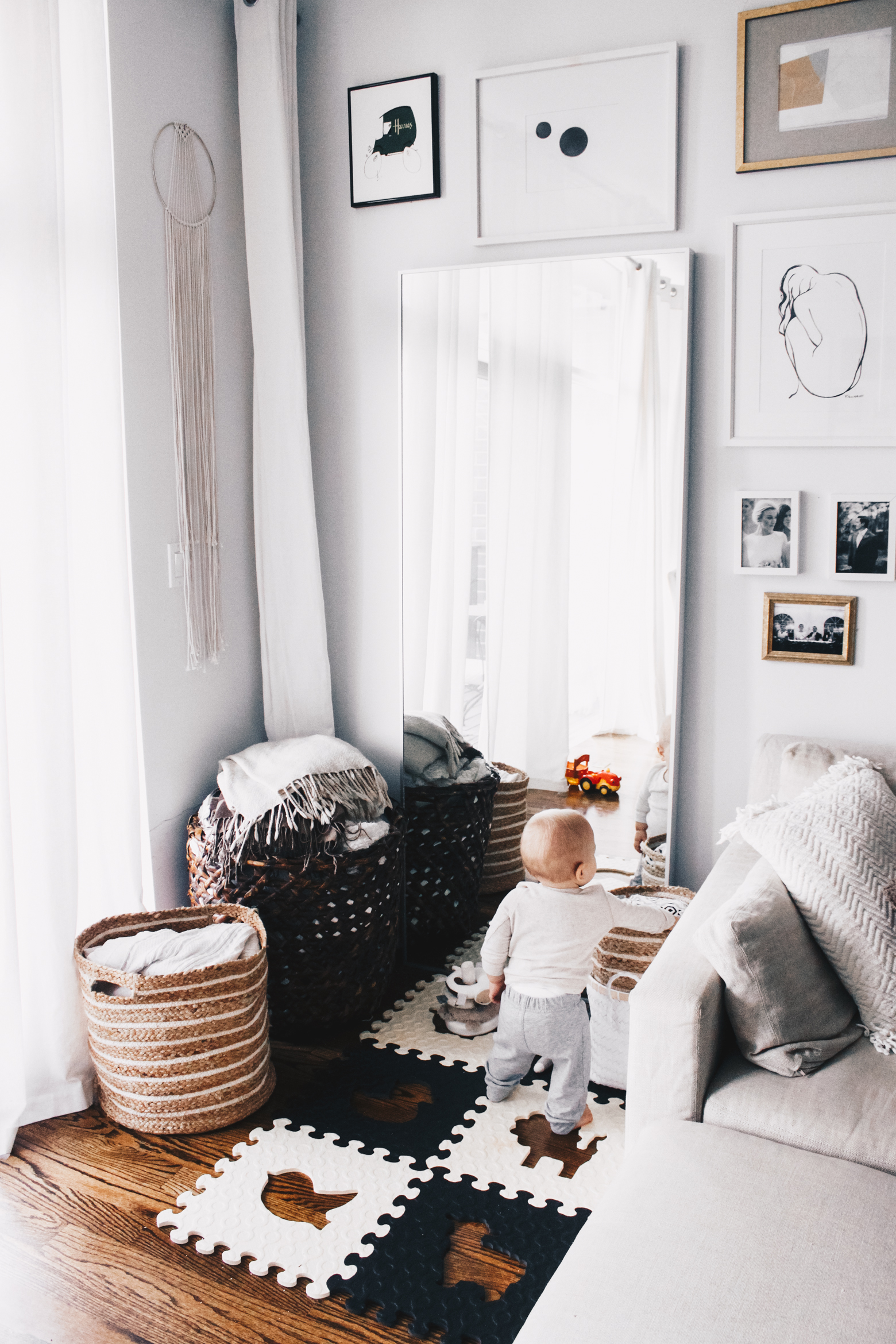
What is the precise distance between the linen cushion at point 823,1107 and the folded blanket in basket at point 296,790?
3.50 feet

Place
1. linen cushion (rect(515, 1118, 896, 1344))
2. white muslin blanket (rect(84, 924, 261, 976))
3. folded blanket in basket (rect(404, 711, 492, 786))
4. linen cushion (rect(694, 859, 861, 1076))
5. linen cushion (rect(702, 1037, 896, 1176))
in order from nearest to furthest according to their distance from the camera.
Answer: linen cushion (rect(515, 1118, 896, 1344)), linen cushion (rect(702, 1037, 896, 1176)), linen cushion (rect(694, 859, 861, 1076)), white muslin blanket (rect(84, 924, 261, 976)), folded blanket in basket (rect(404, 711, 492, 786))

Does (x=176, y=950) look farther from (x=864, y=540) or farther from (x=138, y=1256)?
(x=864, y=540)

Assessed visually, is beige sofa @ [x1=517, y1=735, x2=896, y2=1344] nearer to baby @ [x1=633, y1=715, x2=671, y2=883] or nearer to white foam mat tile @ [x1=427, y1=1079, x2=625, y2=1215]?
white foam mat tile @ [x1=427, y1=1079, x2=625, y2=1215]

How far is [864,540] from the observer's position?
85.7 inches

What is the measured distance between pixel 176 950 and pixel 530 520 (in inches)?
48.4

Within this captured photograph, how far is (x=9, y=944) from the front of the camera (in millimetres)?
2002

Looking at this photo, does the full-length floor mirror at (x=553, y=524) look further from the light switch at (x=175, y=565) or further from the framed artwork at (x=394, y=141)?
the light switch at (x=175, y=565)

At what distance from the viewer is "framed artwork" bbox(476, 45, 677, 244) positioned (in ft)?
7.34

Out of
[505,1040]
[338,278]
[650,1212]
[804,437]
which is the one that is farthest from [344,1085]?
[338,278]

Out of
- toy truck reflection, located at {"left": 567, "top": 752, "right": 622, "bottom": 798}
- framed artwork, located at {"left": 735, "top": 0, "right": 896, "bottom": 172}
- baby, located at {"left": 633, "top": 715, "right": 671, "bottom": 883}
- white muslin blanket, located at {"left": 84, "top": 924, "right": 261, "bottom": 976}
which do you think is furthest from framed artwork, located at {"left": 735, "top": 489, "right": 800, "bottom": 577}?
white muslin blanket, located at {"left": 84, "top": 924, "right": 261, "bottom": 976}

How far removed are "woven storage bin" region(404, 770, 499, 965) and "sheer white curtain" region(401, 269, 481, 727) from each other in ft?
0.68

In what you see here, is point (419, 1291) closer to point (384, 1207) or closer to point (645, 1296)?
point (384, 1207)

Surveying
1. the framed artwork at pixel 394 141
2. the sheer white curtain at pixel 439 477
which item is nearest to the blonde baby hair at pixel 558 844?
the sheer white curtain at pixel 439 477

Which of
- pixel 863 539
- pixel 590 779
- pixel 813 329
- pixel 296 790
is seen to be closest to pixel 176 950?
pixel 296 790
